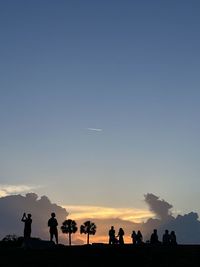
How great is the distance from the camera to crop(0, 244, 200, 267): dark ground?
26.5 meters

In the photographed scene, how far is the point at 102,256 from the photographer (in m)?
28.1

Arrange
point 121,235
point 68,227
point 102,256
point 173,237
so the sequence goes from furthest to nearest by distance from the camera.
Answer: point 68,227 < point 121,235 < point 173,237 < point 102,256

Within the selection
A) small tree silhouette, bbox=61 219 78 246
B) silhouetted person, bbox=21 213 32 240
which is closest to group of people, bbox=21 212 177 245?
silhouetted person, bbox=21 213 32 240

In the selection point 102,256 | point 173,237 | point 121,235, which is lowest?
point 102,256

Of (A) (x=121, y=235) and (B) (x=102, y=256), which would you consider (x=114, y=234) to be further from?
(B) (x=102, y=256)

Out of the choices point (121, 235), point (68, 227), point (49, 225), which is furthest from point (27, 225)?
point (68, 227)

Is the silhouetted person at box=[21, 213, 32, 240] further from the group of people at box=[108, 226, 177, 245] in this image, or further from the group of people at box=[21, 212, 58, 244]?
the group of people at box=[108, 226, 177, 245]

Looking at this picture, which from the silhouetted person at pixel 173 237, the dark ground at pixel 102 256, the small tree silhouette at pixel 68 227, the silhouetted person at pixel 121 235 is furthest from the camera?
the small tree silhouette at pixel 68 227

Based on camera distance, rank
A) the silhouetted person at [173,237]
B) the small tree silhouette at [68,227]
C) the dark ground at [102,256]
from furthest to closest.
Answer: the small tree silhouette at [68,227] → the silhouetted person at [173,237] → the dark ground at [102,256]

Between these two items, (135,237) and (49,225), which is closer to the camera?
(49,225)

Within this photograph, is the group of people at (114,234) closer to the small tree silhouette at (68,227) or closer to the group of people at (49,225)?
the group of people at (49,225)

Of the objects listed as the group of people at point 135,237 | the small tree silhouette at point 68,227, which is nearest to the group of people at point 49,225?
the group of people at point 135,237

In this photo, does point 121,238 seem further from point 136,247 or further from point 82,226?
point 82,226

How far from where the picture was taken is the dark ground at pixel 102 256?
86.8 feet
